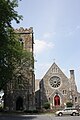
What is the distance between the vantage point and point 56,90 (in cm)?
6575

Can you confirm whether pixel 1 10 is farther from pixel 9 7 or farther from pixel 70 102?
pixel 70 102

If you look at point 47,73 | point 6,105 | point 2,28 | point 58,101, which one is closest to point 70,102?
point 58,101

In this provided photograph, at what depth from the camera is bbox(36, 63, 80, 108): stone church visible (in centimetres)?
6506

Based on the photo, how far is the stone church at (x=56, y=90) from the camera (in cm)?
6506

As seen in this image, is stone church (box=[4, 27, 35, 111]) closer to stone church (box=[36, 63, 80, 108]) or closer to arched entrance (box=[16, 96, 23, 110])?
arched entrance (box=[16, 96, 23, 110])

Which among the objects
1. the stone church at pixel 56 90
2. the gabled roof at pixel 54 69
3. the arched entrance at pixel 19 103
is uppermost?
the gabled roof at pixel 54 69

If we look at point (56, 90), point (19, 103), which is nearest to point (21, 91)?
point (19, 103)

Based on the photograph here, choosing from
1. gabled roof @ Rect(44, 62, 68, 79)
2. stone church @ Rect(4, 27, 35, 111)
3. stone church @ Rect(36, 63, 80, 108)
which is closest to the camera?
stone church @ Rect(4, 27, 35, 111)

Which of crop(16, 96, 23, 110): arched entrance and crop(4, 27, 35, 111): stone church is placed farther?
crop(16, 96, 23, 110): arched entrance

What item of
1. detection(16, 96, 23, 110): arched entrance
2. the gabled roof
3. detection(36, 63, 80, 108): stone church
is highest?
the gabled roof

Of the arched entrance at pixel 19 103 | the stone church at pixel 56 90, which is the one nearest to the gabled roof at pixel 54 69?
the stone church at pixel 56 90

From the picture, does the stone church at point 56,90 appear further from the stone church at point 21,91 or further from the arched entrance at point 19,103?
the stone church at point 21,91

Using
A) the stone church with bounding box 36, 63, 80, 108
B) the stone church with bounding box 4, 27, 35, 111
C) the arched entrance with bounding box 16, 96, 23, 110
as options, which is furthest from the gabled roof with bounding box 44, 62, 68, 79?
the arched entrance with bounding box 16, 96, 23, 110

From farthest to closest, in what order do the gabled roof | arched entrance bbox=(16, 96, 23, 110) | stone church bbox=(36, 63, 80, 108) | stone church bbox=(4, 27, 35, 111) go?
the gabled roof < stone church bbox=(36, 63, 80, 108) < arched entrance bbox=(16, 96, 23, 110) < stone church bbox=(4, 27, 35, 111)
